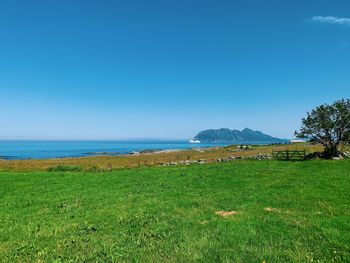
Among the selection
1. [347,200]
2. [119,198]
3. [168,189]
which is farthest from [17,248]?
[347,200]

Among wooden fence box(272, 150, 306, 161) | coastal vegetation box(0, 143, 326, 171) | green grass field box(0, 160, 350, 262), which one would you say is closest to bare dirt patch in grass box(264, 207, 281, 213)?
green grass field box(0, 160, 350, 262)

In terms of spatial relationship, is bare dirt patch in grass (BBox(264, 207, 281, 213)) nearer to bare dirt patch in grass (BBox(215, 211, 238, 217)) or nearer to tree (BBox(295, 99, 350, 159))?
bare dirt patch in grass (BBox(215, 211, 238, 217))

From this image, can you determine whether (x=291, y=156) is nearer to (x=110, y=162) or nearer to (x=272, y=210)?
(x=110, y=162)

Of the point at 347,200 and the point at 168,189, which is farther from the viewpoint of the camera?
the point at 168,189

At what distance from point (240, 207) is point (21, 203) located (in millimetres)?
12634

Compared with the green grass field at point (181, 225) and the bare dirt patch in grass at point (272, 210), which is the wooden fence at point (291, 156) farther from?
the bare dirt patch in grass at point (272, 210)

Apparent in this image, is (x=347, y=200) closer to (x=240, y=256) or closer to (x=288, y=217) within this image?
(x=288, y=217)

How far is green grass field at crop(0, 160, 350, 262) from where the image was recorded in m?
8.71

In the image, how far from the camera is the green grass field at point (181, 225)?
28.6 feet

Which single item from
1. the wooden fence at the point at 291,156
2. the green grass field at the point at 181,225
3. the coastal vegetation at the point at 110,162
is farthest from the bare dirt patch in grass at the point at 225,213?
the wooden fence at the point at 291,156

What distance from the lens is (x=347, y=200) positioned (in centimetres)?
1527

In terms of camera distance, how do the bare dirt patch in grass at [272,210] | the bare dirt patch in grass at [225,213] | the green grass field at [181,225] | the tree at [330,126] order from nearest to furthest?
the green grass field at [181,225]
the bare dirt patch in grass at [225,213]
the bare dirt patch in grass at [272,210]
the tree at [330,126]

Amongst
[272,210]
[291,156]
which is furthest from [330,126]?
[272,210]

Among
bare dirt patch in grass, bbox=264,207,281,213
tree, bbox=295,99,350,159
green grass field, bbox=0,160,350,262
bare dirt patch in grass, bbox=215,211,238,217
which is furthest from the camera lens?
tree, bbox=295,99,350,159
